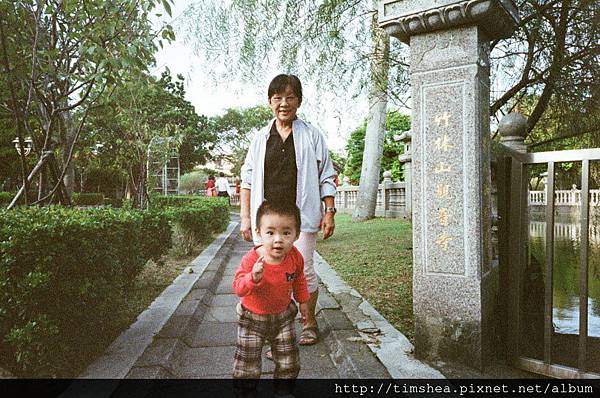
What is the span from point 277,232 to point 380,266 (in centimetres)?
388

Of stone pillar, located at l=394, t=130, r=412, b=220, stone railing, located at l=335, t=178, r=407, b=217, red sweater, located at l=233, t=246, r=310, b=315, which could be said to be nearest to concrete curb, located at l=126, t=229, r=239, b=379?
red sweater, located at l=233, t=246, r=310, b=315

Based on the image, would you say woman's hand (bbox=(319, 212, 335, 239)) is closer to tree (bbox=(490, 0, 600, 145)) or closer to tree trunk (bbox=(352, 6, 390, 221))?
tree (bbox=(490, 0, 600, 145))

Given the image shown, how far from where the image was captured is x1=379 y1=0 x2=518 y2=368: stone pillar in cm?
208

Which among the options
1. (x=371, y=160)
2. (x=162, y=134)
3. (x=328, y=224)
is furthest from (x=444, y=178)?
(x=162, y=134)

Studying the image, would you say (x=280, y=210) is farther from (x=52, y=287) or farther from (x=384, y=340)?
(x=384, y=340)

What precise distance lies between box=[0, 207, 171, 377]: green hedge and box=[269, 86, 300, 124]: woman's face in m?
1.15

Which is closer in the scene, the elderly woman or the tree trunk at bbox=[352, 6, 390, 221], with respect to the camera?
the elderly woman

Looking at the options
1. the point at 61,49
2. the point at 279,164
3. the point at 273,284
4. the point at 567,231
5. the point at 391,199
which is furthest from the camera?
the point at 391,199

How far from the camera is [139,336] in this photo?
8.50 ft

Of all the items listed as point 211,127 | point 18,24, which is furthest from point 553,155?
point 211,127

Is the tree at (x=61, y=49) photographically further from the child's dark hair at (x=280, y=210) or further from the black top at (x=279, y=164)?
the child's dark hair at (x=280, y=210)

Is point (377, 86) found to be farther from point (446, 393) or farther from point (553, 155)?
point (446, 393)

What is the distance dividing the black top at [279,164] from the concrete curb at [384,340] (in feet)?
3.17

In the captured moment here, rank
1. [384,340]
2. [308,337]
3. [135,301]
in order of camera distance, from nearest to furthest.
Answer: [384,340], [308,337], [135,301]
